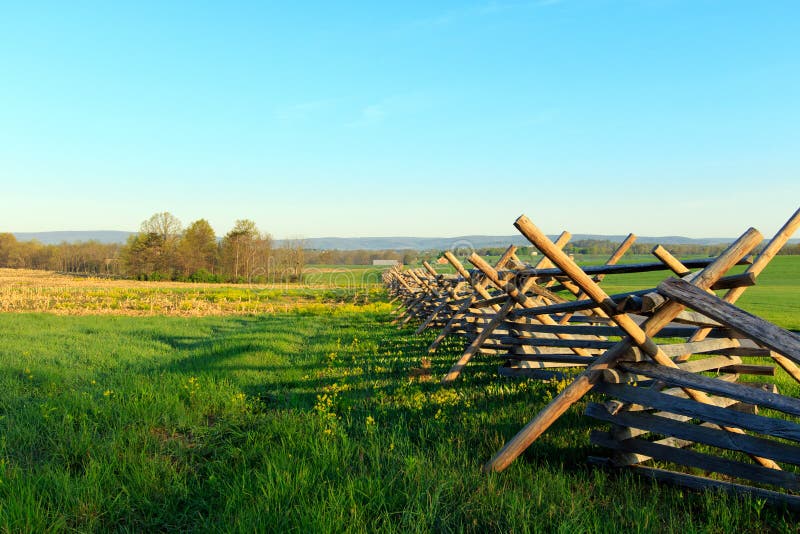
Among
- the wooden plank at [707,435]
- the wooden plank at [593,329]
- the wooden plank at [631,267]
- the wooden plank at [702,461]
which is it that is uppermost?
the wooden plank at [631,267]

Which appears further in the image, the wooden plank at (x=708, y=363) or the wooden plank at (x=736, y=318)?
the wooden plank at (x=708, y=363)

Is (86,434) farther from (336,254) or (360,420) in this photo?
(336,254)

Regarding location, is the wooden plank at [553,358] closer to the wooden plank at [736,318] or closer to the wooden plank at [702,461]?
the wooden plank at [702,461]

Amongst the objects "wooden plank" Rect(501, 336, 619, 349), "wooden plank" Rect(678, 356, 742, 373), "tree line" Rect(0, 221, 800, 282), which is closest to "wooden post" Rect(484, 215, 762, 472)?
"wooden plank" Rect(678, 356, 742, 373)

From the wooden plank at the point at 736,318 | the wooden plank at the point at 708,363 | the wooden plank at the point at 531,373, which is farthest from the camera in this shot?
the wooden plank at the point at 531,373

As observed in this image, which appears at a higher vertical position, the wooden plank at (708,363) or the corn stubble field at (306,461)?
the wooden plank at (708,363)

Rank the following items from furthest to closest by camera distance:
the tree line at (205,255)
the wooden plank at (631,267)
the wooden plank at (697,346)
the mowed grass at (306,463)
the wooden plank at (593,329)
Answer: the tree line at (205,255), the wooden plank at (593,329), the wooden plank at (631,267), the wooden plank at (697,346), the mowed grass at (306,463)

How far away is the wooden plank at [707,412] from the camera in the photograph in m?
2.55

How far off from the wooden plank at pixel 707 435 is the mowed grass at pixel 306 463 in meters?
0.32

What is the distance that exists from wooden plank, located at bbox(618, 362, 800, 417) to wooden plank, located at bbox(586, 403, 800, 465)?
0.22 metres

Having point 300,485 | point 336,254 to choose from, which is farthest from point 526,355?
point 336,254

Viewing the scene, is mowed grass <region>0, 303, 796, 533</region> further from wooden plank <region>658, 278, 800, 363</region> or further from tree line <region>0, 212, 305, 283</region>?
tree line <region>0, 212, 305, 283</region>

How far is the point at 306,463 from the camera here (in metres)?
3.21

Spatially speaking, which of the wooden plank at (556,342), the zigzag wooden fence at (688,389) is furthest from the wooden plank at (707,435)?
the wooden plank at (556,342)
